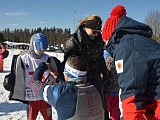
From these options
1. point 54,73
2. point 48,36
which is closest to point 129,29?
point 54,73

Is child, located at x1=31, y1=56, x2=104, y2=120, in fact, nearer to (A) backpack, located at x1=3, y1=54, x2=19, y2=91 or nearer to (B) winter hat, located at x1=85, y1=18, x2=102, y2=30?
(B) winter hat, located at x1=85, y1=18, x2=102, y2=30

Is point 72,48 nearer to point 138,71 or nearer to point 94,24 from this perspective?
point 94,24

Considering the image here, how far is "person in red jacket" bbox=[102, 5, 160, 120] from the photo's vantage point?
2051mm

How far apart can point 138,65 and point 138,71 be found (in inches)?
1.8

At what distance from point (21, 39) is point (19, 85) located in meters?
106

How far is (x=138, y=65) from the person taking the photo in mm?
2045

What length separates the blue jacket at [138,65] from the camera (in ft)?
6.73

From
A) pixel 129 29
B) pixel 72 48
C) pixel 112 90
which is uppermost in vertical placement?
pixel 129 29

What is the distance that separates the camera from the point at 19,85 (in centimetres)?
403

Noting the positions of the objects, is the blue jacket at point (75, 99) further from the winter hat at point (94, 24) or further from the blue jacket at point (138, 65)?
the winter hat at point (94, 24)

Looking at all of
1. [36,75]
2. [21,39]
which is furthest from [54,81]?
[21,39]

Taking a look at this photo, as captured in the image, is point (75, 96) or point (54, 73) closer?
point (75, 96)

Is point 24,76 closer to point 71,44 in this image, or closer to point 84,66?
point 71,44

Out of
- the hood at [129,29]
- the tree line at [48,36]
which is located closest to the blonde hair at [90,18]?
the hood at [129,29]
